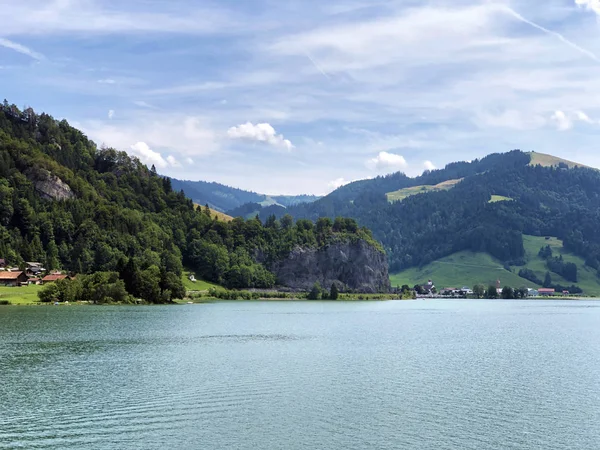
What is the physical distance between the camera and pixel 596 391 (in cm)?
6044

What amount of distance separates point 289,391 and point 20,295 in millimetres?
131762

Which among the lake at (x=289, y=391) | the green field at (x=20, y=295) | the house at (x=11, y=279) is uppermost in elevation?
the house at (x=11, y=279)

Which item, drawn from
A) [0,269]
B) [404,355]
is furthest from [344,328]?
[0,269]

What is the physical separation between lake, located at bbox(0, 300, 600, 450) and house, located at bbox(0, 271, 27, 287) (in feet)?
291

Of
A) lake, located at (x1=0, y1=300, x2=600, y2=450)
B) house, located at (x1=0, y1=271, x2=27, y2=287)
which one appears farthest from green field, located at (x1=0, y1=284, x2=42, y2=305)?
lake, located at (x1=0, y1=300, x2=600, y2=450)

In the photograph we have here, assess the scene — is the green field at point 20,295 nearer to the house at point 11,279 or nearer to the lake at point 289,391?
the house at point 11,279

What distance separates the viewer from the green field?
16262 centimetres

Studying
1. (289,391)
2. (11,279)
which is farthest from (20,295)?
(289,391)

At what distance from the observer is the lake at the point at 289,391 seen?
43.2 m

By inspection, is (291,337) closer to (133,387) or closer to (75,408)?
(133,387)

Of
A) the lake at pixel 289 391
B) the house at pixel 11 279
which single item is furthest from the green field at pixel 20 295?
the lake at pixel 289 391

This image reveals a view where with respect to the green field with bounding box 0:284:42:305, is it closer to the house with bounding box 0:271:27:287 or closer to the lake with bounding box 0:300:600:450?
the house with bounding box 0:271:27:287

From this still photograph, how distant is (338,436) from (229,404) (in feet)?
39.2

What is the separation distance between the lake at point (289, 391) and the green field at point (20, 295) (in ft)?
196
